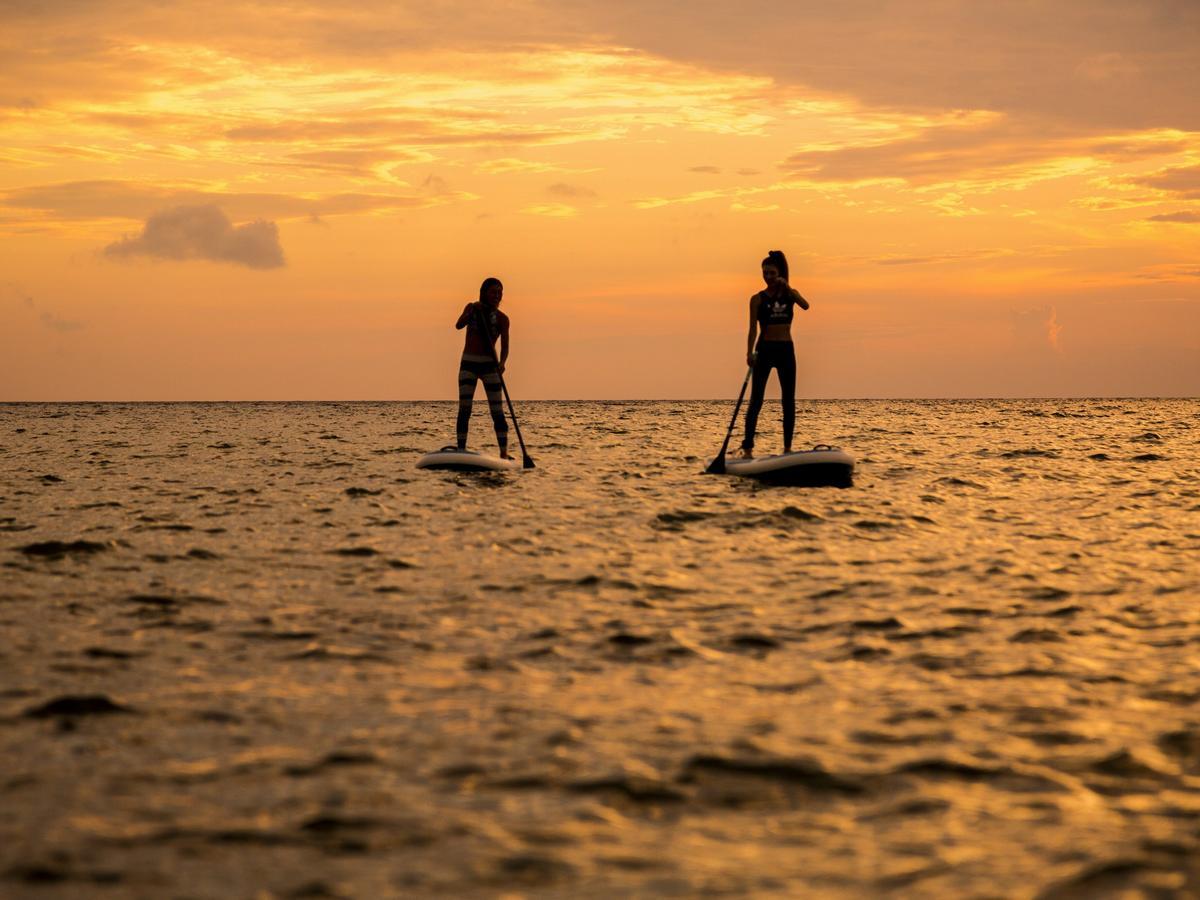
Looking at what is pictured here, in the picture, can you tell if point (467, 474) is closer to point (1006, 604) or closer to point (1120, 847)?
point (1006, 604)

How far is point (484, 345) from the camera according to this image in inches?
764

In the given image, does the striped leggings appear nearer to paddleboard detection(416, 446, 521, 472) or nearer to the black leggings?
paddleboard detection(416, 446, 521, 472)

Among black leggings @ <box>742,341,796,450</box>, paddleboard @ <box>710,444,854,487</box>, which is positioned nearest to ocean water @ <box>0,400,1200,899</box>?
paddleboard @ <box>710,444,854,487</box>

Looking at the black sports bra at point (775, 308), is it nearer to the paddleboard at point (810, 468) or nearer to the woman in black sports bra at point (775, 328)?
the woman in black sports bra at point (775, 328)

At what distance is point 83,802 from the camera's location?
501cm

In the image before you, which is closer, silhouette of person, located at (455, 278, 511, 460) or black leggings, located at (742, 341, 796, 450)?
black leggings, located at (742, 341, 796, 450)

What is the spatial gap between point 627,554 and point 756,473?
268 inches

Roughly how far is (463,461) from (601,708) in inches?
549

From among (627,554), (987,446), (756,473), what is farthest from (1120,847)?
(987,446)

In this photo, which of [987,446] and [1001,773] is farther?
[987,446]

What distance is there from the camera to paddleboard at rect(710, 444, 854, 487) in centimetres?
1730

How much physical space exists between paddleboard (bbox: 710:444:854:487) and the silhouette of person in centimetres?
397

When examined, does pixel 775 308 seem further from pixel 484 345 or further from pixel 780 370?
pixel 484 345

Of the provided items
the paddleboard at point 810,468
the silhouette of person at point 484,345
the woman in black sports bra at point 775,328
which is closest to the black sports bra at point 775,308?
the woman in black sports bra at point 775,328
